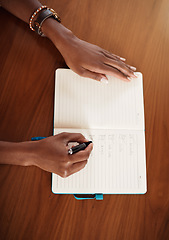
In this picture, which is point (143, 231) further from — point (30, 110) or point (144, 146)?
point (30, 110)

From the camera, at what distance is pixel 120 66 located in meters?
0.72

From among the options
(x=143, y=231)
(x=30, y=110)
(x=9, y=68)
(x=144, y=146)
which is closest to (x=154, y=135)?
(x=144, y=146)

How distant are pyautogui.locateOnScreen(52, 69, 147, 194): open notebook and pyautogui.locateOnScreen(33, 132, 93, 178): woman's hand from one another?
77mm

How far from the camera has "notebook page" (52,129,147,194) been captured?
2.23 ft

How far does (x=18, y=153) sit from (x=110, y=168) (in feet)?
1.05

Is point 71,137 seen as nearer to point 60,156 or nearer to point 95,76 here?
point 60,156

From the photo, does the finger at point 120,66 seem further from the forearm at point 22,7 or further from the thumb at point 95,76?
the forearm at point 22,7

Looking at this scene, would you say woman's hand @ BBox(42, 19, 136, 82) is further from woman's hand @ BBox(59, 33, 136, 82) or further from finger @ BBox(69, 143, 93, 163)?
finger @ BBox(69, 143, 93, 163)

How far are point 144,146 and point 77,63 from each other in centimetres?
40

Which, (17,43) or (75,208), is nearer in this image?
(75,208)

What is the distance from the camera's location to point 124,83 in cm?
75

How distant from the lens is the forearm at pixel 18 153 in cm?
63

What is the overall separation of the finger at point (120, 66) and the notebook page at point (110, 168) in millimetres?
227

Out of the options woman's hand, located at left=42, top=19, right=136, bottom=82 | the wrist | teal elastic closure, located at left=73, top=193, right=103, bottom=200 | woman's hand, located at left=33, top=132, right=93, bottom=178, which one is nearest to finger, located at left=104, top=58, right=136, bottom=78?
woman's hand, located at left=42, top=19, right=136, bottom=82
